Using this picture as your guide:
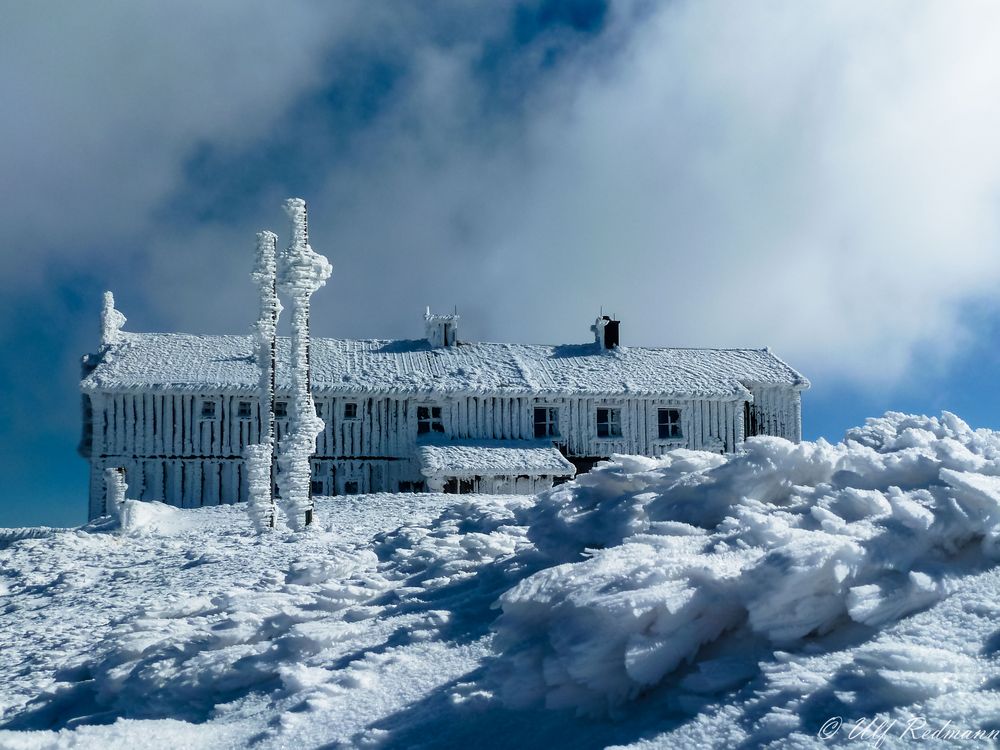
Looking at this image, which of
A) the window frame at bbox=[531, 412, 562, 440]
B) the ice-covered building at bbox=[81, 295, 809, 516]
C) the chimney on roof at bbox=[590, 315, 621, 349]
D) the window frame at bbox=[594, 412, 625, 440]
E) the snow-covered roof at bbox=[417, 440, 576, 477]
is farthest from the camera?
the chimney on roof at bbox=[590, 315, 621, 349]

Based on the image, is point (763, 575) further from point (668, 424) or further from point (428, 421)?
point (668, 424)

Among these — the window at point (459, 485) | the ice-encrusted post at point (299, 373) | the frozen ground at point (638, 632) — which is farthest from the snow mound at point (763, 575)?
the window at point (459, 485)

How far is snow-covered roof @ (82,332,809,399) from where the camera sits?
24.9 m

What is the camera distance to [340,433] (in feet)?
83.1

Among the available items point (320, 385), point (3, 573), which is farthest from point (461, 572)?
point (320, 385)

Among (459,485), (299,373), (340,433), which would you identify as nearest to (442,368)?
(340,433)

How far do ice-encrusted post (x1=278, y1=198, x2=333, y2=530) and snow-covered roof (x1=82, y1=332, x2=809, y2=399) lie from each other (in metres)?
10.5

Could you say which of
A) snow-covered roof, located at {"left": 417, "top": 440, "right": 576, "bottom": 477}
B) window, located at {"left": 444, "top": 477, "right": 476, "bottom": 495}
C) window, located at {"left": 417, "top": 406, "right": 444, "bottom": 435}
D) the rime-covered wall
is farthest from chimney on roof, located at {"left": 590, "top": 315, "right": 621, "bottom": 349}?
window, located at {"left": 444, "top": 477, "right": 476, "bottom": 495}

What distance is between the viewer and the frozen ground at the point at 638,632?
3.27 m

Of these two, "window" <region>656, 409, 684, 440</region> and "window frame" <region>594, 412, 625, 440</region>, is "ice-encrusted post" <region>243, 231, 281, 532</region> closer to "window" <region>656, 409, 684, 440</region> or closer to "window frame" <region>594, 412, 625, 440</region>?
"window frame" <region>594, 412, 625, 440</region>

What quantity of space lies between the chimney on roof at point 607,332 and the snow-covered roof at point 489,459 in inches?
235

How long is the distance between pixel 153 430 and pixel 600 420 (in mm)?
13908

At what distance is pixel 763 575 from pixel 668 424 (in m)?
23.6

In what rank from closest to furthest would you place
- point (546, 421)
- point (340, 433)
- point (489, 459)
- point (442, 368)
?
point (489, 459) → point (340, 433) → point (546, 421) → point (442, 368)
